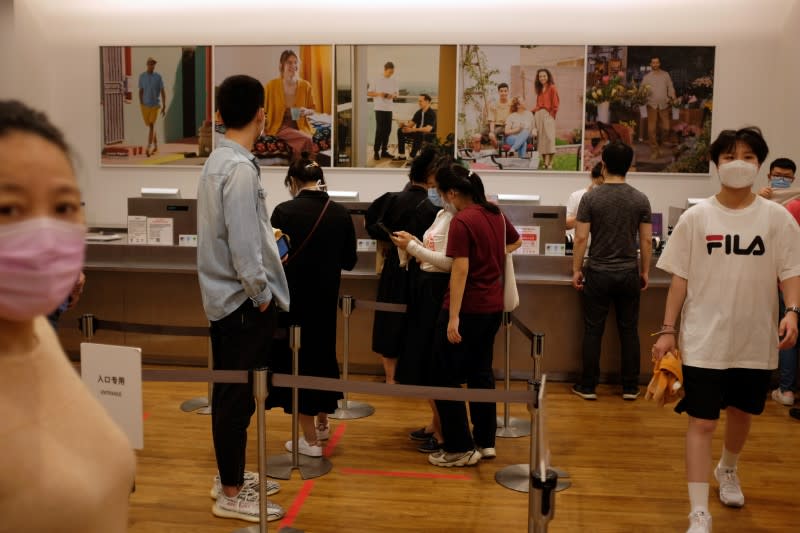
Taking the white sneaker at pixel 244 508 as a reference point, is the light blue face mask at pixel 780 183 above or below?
above

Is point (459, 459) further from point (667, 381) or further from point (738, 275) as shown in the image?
point (738, 275)

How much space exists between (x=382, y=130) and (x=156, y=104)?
234 cm

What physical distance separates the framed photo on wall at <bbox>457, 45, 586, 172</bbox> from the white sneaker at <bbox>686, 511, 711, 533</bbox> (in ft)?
16.4

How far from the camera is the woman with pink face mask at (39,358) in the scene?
94 cm

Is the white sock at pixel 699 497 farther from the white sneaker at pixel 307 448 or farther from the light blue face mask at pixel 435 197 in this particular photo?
the light blue face mask at pixel 435 197

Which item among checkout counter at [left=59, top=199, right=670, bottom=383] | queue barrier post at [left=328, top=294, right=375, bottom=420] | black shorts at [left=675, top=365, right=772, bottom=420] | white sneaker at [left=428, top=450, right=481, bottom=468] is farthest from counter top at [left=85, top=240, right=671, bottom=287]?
black shorts at [left=675, top=365, right=772, bottom=420]

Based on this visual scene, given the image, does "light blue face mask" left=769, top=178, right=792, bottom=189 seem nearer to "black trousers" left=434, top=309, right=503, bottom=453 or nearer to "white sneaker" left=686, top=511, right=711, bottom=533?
"black trousers" left=434, top=309, right=503, bottom=453

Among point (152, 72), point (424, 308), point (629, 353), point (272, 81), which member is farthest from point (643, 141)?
point (152, 72)

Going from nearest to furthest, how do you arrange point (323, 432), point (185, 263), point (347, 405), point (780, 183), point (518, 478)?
point (518, 478) < point (323, 432) < point (347, 405) < point (780, 183) < point (185, 263)

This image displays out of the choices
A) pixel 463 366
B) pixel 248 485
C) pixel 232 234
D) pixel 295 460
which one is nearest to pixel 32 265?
pixel 232 234

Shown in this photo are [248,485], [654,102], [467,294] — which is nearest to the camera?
[248,485]

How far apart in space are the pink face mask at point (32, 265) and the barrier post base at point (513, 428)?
13.4ft

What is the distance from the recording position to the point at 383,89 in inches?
316

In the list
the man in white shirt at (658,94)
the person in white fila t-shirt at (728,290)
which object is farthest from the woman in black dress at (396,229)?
the man in white shirt at (658,94)
